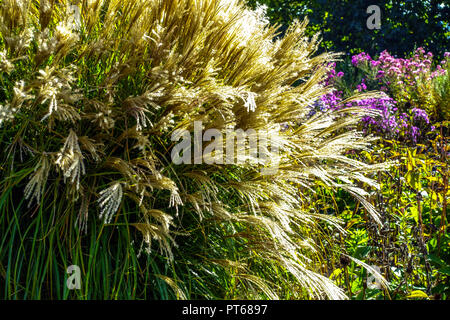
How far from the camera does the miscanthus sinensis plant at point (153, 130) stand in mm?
1705

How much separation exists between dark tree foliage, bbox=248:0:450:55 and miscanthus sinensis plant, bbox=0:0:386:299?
866 cm

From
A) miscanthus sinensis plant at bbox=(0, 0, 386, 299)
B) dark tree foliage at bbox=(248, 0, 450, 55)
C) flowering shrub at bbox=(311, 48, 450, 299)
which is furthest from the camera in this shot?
dark tree foliage at bbox=(248, 0, 450, 55)

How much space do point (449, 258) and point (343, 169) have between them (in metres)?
0.64

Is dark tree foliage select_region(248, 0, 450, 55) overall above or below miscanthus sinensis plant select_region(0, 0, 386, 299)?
above

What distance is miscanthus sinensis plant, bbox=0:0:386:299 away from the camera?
171cm

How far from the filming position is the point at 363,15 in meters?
10.7

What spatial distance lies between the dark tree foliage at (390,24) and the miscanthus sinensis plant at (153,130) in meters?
8.66

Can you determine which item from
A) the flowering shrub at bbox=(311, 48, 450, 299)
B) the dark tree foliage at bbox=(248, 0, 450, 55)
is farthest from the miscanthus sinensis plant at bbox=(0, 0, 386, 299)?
the dark tree foliage at bbox=(248, 0, 450, 55)

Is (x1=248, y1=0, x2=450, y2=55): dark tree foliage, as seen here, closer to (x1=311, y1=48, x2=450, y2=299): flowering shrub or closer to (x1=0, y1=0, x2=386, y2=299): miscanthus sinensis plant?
(x1=311, y1=48, x2=450, y2=299): flowering shrub

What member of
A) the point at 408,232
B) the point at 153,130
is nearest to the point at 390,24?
the point at 408,232

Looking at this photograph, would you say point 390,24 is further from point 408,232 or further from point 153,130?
point 153,130

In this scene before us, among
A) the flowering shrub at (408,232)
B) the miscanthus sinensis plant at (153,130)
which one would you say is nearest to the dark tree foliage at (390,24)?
the flowering shrub at (408,232)

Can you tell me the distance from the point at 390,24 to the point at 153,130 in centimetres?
993

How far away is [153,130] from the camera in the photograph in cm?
182
